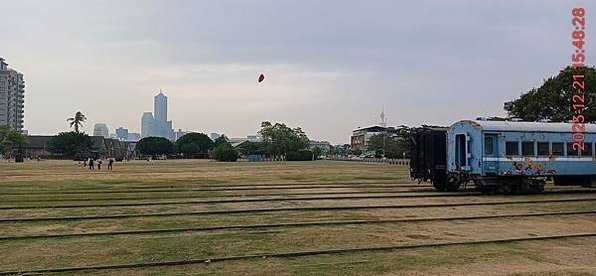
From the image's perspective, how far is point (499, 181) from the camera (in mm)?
19547

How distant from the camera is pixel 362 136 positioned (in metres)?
182

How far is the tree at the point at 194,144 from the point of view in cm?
12888

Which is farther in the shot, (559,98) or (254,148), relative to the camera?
(254,148)

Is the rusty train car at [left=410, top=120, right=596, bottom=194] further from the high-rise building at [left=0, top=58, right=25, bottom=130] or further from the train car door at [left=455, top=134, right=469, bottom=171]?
the high-rise building at [left=0, top=58, right=25, bottom=130]

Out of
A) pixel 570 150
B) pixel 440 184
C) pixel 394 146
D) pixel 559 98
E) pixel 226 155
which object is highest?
pixel 559 98

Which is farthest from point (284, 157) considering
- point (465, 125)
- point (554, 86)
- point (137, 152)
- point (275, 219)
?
point (275, 219)

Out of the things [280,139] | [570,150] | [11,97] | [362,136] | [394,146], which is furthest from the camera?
[362,136]

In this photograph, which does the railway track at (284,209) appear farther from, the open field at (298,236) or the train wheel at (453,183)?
the train wheel at (453,183)

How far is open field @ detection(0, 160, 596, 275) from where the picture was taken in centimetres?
722

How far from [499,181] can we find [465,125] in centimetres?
255

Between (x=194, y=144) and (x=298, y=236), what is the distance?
405 feet

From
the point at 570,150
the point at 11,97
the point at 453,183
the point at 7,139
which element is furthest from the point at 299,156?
the point at 11,97

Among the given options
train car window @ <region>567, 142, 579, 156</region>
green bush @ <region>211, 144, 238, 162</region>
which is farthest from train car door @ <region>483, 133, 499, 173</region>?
green bush @ <region>211, 144, 238, 162</region>

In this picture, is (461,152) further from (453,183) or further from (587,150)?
(587,150)
